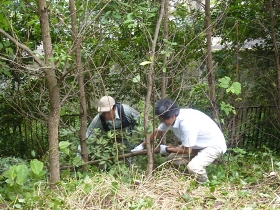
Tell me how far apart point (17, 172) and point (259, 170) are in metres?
2.92

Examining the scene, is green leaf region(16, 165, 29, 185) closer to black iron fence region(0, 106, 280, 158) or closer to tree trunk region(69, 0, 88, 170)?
tree trunk region(69, 0, 88, 170)

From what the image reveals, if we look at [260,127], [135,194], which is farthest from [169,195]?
[260,127]

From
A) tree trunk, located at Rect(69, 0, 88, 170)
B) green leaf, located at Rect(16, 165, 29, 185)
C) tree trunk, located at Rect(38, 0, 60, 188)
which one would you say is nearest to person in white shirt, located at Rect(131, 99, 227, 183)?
tree trunk, located at Rect(69, 0, 88, 170)

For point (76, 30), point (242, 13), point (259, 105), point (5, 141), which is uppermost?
point (242, 13)

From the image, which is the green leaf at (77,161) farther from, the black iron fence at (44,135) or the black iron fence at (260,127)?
the black iron fence at (260,127)

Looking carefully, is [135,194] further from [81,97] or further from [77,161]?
[81,97]

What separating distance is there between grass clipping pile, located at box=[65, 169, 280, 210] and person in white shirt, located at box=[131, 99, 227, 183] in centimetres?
92

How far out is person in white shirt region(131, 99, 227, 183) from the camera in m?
4.84

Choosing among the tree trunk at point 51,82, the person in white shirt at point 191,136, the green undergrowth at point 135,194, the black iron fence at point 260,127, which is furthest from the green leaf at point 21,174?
the black iron fence at point 260,127

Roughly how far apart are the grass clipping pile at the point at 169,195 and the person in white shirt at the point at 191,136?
0.92 metres

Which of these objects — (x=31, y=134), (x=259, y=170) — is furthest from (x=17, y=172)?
(x=31, y=134)

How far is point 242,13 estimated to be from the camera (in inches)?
292

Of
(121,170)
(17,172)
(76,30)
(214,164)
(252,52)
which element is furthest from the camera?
(252,52)

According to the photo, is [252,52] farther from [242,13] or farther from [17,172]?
[17,172]
